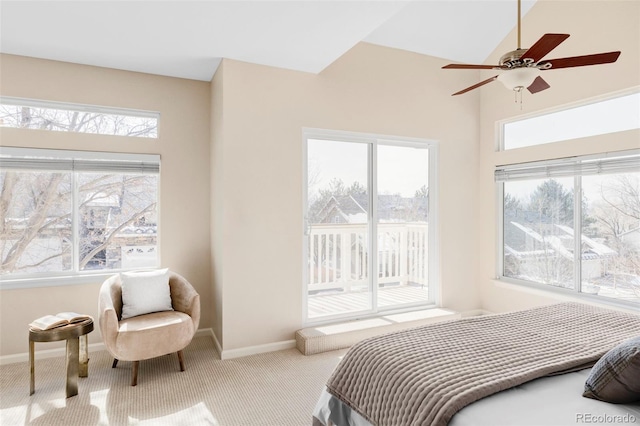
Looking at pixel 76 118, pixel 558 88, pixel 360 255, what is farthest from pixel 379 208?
pixel 76 118

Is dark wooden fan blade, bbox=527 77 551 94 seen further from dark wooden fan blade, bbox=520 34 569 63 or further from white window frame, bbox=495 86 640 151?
white window frame, bbox=495 86 640 151

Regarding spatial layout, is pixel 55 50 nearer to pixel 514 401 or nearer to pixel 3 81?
pixel 3 81

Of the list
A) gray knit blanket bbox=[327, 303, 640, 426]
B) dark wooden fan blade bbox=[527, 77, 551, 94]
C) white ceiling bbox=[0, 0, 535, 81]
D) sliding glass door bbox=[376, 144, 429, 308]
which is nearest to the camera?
gray knit blanket bbox=[327, 303, 640, 426]

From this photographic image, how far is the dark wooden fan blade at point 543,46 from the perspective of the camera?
1721 millimetres

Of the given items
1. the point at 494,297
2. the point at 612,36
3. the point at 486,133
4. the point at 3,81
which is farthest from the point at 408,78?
the point at 3,81

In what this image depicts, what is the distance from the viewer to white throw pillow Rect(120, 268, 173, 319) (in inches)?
121

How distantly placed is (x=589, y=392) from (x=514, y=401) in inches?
12.1

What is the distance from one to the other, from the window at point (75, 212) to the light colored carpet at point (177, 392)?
0.87m

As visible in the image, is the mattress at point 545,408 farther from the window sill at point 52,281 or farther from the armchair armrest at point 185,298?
the window sill at point 52,281

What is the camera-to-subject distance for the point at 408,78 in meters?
4.13

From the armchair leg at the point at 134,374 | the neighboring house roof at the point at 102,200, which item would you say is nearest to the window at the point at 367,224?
the armchair leg at the point at 134,374

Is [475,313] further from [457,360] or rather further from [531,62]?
[531,62]

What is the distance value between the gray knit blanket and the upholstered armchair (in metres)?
1.55

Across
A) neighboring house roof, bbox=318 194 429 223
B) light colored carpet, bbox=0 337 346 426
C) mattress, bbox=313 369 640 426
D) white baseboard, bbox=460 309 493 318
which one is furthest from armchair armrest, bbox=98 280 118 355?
white baseboard, bbox=460 309 493 318
